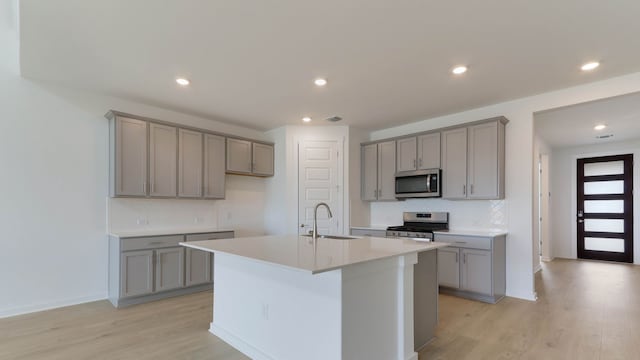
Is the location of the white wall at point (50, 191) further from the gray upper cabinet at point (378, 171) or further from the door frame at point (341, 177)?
the gray upper cabinet at point (378, 171)

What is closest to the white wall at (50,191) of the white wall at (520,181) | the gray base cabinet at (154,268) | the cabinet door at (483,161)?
the gray base cabinet at (154,268)

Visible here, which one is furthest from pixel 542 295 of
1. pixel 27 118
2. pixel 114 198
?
pixel 27 118

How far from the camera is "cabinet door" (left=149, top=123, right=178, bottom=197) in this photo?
163 inches

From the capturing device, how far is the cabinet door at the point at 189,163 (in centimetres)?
441

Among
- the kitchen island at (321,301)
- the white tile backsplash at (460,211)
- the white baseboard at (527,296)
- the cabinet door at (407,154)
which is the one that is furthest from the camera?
the cabinet door at (407,154)

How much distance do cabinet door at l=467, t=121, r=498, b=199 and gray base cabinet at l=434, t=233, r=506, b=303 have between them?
24.5 inches

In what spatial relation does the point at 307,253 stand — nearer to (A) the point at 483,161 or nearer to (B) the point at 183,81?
(B) the point at 183,81

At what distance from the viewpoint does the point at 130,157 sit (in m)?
3.94

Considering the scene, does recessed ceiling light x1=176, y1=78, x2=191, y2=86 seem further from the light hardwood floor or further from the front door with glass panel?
the front door with glass panel

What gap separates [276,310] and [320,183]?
3.19 m

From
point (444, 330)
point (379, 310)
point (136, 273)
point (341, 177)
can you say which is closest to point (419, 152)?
point (341, 177)

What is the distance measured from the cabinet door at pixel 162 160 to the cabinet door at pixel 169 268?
0.76 m

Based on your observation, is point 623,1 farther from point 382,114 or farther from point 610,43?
point 382,114

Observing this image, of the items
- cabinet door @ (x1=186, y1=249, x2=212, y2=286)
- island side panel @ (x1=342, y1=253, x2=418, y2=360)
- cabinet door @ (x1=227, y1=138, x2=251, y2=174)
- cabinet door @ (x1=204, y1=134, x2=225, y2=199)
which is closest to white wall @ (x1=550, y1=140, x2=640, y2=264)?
island side panel @ (x1=342, y1=253, x2=418, y2=360)
